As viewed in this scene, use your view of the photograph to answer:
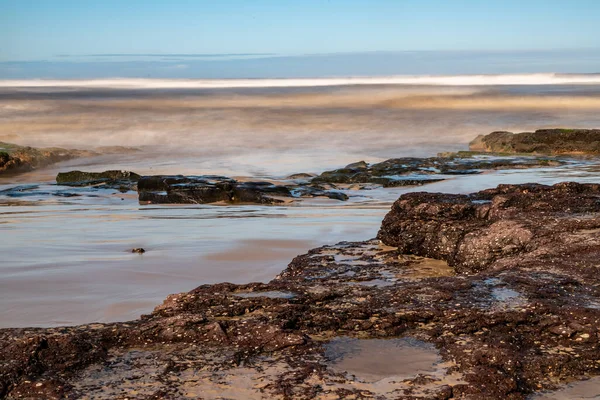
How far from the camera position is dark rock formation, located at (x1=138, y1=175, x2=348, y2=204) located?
33.9 ft

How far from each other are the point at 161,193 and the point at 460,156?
6952 millimetres

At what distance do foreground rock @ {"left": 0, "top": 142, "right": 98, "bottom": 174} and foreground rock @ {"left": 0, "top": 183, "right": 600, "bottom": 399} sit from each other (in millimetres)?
A: 11550

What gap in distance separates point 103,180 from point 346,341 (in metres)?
9.43

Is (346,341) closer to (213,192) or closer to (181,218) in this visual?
(181,218)

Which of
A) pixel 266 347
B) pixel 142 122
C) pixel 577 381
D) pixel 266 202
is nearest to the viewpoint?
pixel 577 381

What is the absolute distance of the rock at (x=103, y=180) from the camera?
12.0 metres

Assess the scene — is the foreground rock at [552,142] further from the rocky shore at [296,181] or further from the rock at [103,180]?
the rock at [103,180]

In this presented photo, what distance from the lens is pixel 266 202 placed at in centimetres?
1026

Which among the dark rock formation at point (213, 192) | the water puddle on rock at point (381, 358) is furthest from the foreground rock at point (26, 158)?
the water puddle on rock at point (381, 358)

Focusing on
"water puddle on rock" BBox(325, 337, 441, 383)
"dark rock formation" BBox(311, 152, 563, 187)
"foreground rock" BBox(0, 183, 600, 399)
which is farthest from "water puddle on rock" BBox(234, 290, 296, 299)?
"dark rock formation" BBox(311, 152, 563, 187)

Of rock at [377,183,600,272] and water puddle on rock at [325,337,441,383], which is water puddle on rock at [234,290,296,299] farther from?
rock at [377,183,600,272]

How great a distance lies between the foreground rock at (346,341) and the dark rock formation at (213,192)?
220 inches

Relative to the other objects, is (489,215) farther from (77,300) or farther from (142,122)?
(142,122)

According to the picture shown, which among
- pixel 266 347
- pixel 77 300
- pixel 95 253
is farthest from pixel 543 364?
pixel 95 253
